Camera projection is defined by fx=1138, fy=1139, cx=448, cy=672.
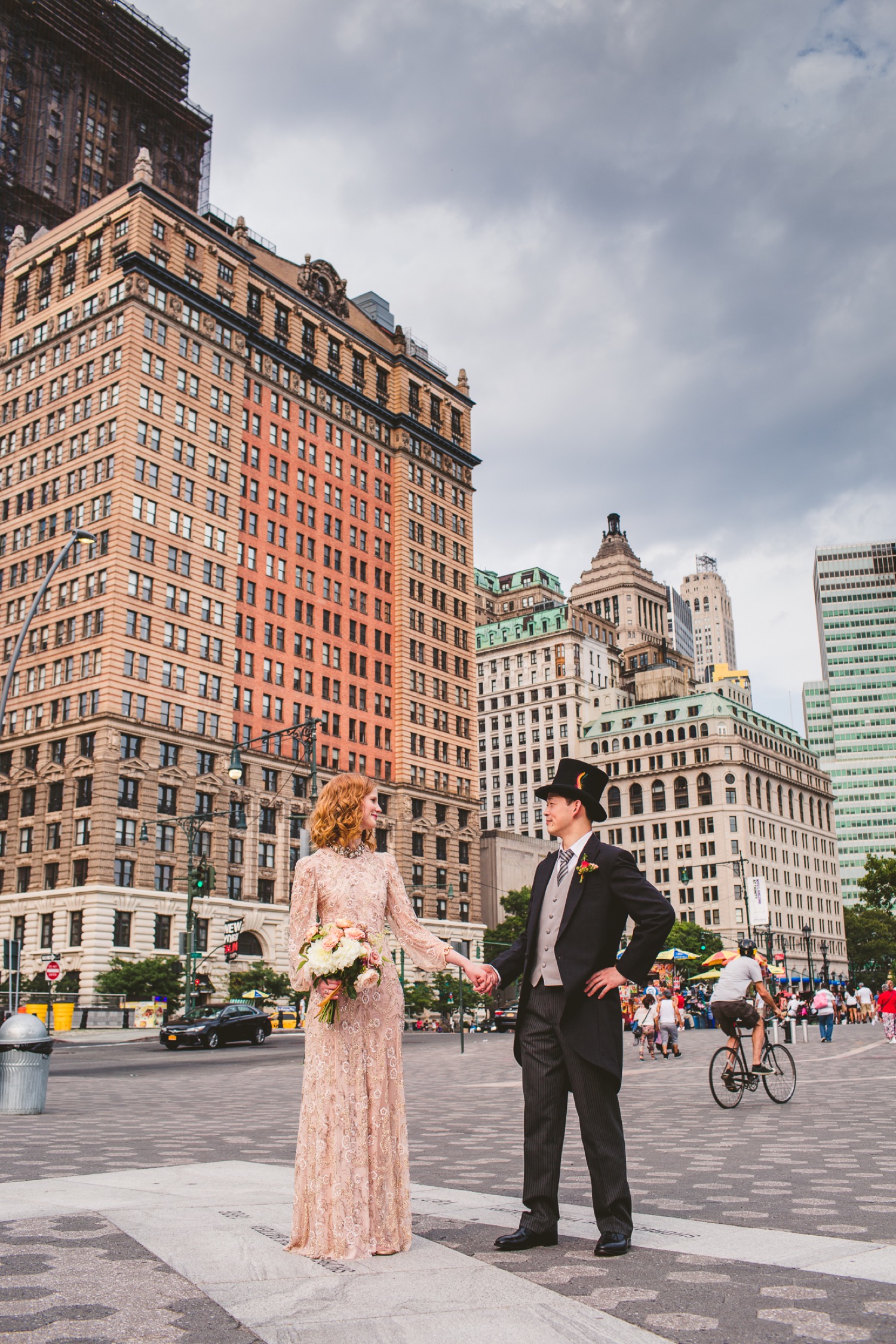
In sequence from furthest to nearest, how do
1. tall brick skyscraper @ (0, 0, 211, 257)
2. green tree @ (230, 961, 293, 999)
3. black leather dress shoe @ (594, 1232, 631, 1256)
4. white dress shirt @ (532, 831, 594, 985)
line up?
tall brick skyscraper @ (0, 0, 211, 257) → green tree @ (230, 961, 293, 999) → white dress shirt @ (532, 831, 594, 985) → black leather dress shoe @ (594, 1232, 631, 1256)

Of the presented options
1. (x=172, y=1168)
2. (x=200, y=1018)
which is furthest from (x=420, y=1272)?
(x=200, y=1018)

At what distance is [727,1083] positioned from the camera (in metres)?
14.3

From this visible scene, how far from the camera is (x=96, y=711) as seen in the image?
62312 mm

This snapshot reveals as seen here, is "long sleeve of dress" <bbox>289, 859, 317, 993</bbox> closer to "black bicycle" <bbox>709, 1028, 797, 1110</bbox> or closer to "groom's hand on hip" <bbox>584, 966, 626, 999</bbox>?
"groom's hand on hip" <bbox>584, 966, 626, 999</bbox>

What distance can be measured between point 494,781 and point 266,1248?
441 ft

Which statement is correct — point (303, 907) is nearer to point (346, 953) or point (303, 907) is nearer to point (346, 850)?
point (346, 850)

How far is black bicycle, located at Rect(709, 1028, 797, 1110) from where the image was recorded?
1439cm

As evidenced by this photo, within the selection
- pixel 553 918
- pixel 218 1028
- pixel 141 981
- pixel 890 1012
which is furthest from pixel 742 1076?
pixel 141 981

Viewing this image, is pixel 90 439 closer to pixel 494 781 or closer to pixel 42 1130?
pixel 42 1130

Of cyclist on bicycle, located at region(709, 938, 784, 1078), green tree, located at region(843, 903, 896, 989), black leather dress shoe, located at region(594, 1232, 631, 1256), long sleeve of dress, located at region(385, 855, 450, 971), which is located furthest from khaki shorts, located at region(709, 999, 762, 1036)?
green tree, located at region(843, 903, 896, 989)

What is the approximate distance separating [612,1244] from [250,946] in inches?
2573

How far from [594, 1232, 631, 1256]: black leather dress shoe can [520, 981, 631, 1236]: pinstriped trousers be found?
0.03 m

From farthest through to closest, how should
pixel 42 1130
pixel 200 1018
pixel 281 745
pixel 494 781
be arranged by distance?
pixel 494 781 < pixel 281 745 < pixel 200 1018 < pixel 42 1130

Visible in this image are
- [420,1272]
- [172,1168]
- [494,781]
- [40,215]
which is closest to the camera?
[420,1272]
